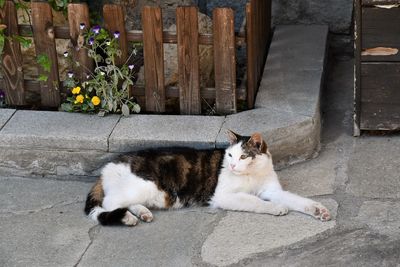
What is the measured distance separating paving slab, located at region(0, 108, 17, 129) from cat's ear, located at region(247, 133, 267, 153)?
72.4 inches

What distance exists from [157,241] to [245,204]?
2.06 feet

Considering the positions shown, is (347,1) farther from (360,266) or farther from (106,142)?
(360,266)

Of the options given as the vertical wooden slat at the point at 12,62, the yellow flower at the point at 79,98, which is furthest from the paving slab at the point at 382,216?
the vertical wooden slat at the point at 12,62

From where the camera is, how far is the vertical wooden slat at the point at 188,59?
5.38 m

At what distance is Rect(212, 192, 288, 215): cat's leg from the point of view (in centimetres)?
480

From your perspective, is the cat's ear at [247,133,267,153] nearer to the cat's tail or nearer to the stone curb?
the stone curb

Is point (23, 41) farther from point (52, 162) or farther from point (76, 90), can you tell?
point (52, 162)

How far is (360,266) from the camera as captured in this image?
421cm

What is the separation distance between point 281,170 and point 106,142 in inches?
48.8

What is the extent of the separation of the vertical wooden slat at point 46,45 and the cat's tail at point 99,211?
108 centimetres

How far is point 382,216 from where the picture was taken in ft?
15.4

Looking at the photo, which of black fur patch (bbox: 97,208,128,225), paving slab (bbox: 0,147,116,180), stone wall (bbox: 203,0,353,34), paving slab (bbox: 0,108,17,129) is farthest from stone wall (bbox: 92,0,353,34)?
black fur patch (bbox: 97,208,128,225)

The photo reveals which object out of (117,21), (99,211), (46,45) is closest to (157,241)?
(99,211)

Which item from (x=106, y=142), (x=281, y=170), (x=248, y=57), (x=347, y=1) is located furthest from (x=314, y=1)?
(x=106, y=142)
